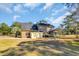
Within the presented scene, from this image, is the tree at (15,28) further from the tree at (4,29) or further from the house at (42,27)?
the house at (42,27)

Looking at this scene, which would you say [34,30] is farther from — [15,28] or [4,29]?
[4,29]

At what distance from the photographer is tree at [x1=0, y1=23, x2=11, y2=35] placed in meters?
1.68

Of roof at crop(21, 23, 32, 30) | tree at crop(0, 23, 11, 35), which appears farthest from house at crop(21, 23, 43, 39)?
tree at crop(0, 23, 11, 35)

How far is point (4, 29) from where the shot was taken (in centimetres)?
169

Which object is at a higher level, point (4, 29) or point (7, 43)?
point (4, 29)

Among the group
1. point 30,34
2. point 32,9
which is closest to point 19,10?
point 32,9

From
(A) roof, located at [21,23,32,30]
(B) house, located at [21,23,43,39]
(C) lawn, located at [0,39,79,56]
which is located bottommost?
(C) lawn, located at [0,39,79,56]

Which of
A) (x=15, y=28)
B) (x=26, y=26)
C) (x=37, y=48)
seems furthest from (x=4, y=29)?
(x=37, y=48)

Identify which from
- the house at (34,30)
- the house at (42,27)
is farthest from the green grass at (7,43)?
the house at (42,27)

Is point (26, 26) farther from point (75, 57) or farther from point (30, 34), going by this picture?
point (75, 57)

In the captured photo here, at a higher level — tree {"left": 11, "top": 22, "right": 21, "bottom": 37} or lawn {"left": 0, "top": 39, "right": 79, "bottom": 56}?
tree {"left": 11, "top": 22, "right": 21, "bottom": 37}

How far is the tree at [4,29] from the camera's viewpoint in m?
1.68

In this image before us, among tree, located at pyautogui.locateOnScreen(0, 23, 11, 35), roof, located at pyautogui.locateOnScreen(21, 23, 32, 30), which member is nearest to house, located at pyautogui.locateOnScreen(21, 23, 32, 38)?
roof, located at pyautogui.locateOnScreen(21, 23, 32, 30)

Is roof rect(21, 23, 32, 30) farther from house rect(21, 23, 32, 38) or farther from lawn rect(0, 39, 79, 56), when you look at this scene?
lawn rect(0, 39, 79, 56)
